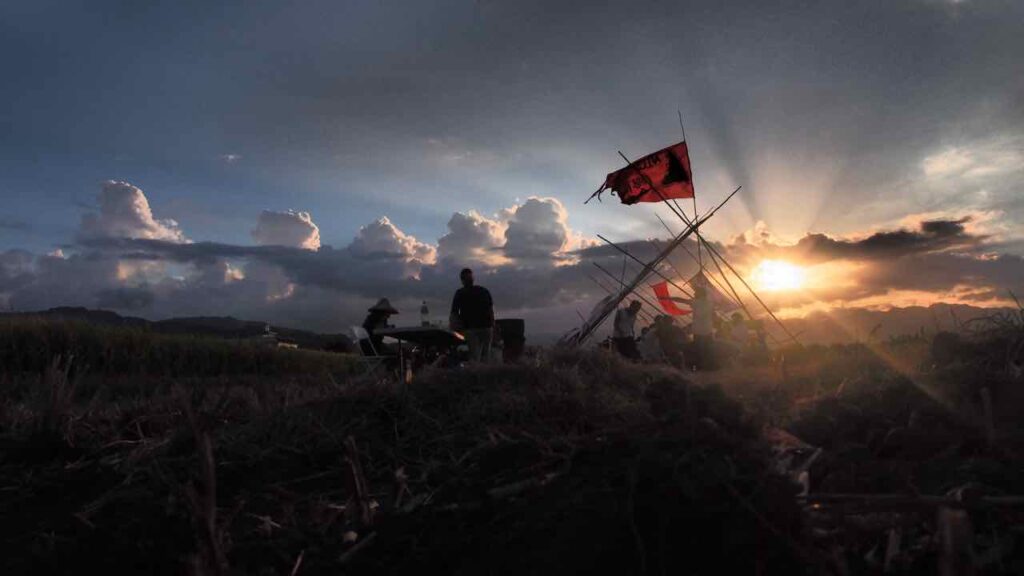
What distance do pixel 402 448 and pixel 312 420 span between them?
74 centimetres

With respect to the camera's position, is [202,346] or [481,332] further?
[202,346]

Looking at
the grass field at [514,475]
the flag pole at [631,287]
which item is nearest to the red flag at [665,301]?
the flag pole at [631,287]

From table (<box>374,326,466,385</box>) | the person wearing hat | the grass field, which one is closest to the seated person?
the person wearing hat

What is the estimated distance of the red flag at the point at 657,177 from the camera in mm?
13641

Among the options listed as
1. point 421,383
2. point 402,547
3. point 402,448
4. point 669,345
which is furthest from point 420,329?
point 402,547

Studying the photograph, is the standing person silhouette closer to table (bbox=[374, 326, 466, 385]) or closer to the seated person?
table (bbox=[374, 326, 466, 385])

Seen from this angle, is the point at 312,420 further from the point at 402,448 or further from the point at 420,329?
the point at 420,329

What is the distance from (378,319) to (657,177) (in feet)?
20.7

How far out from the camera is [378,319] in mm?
14758

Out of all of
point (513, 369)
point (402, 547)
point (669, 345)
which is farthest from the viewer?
point (669, 345)

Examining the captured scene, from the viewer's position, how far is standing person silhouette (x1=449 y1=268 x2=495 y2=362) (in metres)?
10.3

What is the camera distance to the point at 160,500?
3426 mm

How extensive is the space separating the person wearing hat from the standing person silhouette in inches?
121

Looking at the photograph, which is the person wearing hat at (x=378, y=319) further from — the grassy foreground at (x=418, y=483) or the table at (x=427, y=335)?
the grassy foreground at (x=418, y=483)
